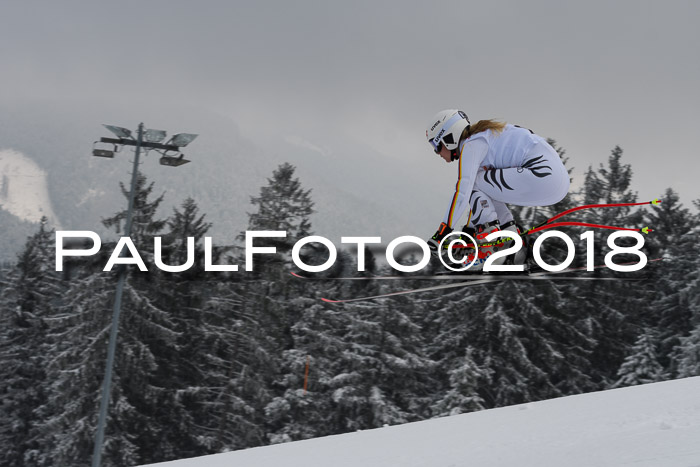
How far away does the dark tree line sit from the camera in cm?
2352

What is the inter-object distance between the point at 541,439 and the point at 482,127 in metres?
2.49

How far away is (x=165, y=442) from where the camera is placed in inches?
995

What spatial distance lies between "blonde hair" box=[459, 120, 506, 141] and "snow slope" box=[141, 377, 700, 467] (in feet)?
7.62

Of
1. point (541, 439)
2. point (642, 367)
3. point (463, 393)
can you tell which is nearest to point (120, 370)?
point (463, 393)

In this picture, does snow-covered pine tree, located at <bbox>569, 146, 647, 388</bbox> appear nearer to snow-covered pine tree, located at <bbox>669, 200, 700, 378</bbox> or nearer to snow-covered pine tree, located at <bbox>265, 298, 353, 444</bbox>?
snow-covered pine tree, located at <bbox>669, 200, 700, 378</bbox>

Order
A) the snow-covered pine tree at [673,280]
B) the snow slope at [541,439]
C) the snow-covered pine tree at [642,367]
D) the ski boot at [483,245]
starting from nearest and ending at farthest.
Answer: the snow slope at [541,439] < the ski boot at [483,245] < the snow-covered pine tree at [642,367] < the snow-covered pine tree at [673,280]

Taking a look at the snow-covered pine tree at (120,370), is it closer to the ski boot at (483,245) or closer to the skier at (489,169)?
the ski boot at (483,245)

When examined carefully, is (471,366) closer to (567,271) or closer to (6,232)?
(567,271)

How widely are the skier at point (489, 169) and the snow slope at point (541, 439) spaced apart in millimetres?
1505

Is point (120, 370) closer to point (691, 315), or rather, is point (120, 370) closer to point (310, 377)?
point (310, 377)

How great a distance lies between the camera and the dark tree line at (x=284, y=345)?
23516 millimetres

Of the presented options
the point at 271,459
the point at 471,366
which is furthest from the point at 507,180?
the point at 471,366

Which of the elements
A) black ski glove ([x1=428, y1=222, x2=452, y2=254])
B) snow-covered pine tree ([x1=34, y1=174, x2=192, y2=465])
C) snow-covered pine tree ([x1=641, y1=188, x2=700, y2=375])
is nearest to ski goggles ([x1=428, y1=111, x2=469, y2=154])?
black ski glove ([x1=428, y1=222, x2=452, y2=254])

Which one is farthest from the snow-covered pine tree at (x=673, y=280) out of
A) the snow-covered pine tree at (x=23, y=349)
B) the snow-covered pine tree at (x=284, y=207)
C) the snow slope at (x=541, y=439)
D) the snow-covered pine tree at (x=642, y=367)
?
the snow-covered pine tree at (x=23, y=349)
